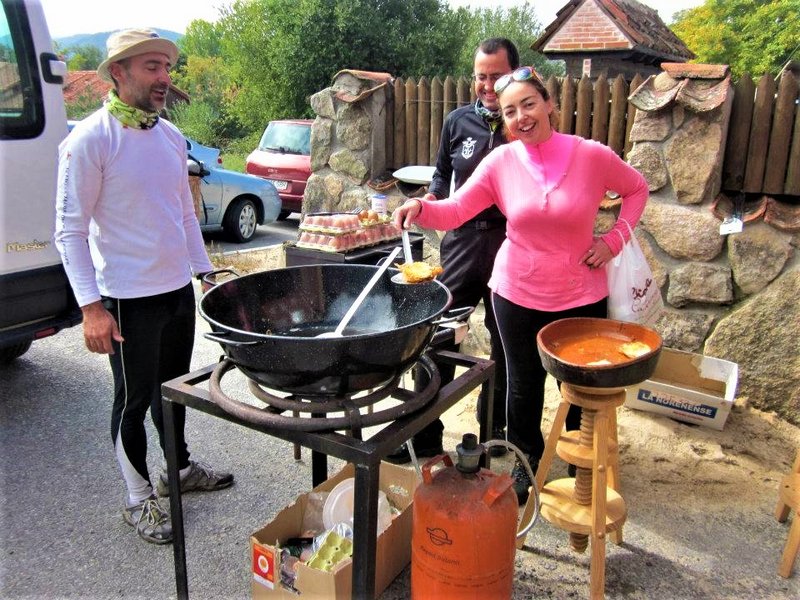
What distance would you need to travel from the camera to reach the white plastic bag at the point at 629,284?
8.18ft

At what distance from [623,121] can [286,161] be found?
25.8 feet

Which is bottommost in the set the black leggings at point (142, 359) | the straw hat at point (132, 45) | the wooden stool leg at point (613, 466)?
the wooden stool leg at point (613, 466)

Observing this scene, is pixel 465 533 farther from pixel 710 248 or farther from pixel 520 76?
pixel 710 248

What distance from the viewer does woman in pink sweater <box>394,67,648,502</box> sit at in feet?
7.77

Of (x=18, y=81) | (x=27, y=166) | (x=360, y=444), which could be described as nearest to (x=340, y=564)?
(x=360, y=444)

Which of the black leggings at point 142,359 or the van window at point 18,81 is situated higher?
the van window at point 18,81

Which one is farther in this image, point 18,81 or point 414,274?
point 18,81

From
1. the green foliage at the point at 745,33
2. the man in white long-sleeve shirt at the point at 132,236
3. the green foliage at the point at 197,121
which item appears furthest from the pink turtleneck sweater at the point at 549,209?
the green foliage at the point at 197,121

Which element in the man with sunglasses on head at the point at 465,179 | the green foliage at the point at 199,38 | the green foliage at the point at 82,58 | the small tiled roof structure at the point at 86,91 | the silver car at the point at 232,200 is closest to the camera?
the man with sunglasses on head at the point at 465,179

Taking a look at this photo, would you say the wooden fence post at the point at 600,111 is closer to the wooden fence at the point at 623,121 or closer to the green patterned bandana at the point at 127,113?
the wooden fence at the point at 623,121

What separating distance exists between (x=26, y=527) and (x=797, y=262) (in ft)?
13.6

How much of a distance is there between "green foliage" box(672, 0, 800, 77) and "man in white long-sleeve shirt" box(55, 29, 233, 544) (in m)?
18.7

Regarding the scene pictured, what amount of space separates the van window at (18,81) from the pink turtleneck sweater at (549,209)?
93.6 inches

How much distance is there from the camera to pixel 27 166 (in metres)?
3.35
